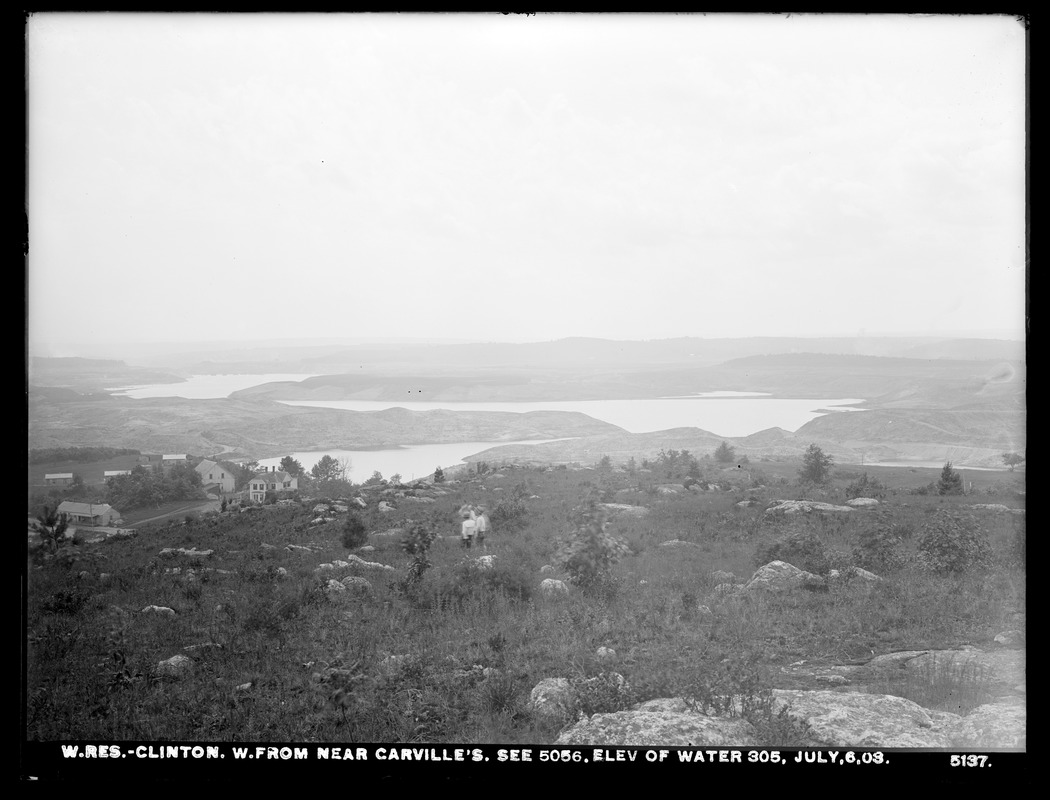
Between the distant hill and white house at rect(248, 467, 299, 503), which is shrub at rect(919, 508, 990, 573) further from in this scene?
the distant hill

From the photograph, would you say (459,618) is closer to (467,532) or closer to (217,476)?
(467,532)

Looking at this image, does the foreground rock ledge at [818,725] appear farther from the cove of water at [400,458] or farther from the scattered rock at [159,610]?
the scattered rock at [159,610]

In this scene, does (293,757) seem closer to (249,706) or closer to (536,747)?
(249,706)

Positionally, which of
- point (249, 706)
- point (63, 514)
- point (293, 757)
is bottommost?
point (293, 757)

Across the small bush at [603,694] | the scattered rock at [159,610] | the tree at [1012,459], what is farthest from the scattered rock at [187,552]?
the tree at [1012,459]

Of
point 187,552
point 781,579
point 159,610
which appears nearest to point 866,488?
point 781,579

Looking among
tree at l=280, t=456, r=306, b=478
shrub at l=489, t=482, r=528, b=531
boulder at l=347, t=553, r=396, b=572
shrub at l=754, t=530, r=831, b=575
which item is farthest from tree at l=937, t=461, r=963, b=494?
tree at l=280, t=456, r=306, b=478

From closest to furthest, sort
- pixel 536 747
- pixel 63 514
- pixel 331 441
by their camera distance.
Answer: pixel 536 747 → pixel 63 514 → pixel 331 441
